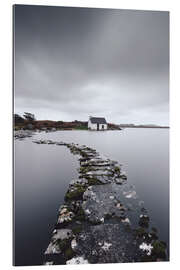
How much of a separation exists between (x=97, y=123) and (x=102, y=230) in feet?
6.95

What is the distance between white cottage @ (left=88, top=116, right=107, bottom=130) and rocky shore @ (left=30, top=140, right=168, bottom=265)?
129cm

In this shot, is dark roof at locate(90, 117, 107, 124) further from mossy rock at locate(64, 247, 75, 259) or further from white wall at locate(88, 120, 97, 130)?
mossy rock at locate(64, 247, 75, 259)

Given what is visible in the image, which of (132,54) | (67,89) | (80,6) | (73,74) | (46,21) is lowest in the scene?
(67,89)

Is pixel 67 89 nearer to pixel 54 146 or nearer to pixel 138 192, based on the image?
pixel 138 192

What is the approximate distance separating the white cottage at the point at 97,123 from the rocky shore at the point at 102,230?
4.22ft

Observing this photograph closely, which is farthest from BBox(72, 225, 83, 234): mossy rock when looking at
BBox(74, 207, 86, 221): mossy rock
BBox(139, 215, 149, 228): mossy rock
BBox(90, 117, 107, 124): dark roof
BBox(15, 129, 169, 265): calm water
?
BBox(90, 117, 107, 124): dark roof

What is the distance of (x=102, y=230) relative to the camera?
1944 mm

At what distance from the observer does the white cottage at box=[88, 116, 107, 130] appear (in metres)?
3.10

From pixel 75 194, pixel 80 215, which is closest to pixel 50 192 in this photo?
pixel 75 194

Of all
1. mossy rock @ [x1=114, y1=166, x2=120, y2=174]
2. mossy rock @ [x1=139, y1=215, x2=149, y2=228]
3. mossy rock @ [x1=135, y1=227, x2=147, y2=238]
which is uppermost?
mossy rock @ [x1=114, y1=166, x2=120, y2=174]

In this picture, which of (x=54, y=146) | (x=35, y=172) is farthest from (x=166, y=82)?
(x=54, y=146)

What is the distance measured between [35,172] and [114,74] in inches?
120

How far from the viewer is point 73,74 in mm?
2748

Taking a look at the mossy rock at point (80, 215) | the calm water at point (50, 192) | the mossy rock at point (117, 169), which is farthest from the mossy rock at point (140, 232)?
the mossy rock at point (117, 169)
